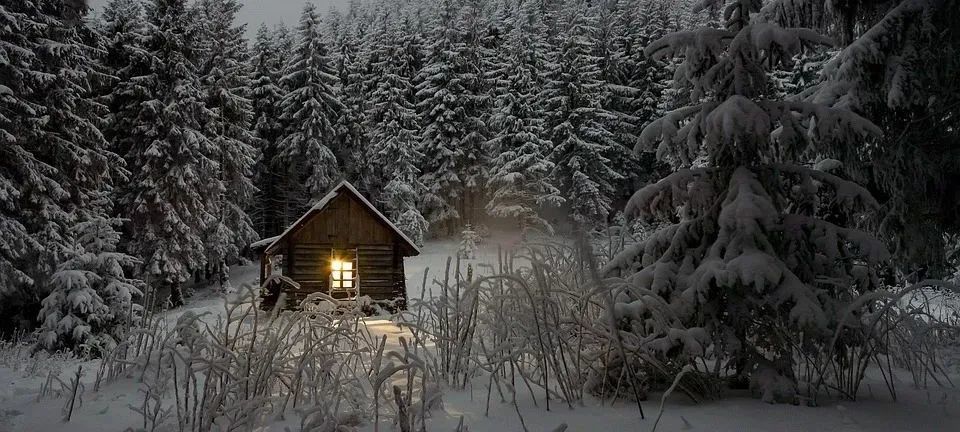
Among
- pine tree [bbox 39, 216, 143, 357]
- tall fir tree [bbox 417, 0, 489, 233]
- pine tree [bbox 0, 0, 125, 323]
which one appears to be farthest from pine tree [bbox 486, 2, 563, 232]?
pine tree [bbox 39, 216, 143, 357]

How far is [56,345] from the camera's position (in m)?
11.0

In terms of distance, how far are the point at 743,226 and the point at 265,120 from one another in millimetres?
32818

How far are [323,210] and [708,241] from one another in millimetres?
17814

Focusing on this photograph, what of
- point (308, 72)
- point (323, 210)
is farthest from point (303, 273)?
point (308, 72)

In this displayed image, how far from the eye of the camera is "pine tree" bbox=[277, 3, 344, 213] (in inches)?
1217

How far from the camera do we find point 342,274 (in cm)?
1964

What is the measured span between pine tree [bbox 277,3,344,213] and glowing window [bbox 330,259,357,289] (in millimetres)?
12405

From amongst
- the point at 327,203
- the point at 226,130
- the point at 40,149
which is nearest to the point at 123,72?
the point at 226,130

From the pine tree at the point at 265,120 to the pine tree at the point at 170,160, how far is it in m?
8.25

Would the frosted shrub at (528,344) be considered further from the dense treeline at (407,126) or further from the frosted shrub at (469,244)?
the frosted shrub at (469,244)

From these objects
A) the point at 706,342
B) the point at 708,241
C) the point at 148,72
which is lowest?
the point at 706,342

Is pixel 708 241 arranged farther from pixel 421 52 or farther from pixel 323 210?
pixel 421 52

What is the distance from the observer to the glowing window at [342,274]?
1953cm

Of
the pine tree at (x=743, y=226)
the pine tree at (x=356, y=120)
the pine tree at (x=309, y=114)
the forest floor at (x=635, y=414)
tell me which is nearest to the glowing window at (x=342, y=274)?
the pine tree at (x=309, y=114)
